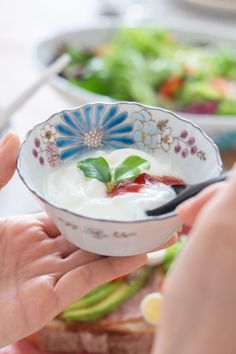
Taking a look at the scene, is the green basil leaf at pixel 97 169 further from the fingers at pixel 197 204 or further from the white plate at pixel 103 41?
the white plate at pixel 103 41

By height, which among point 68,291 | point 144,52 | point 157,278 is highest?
point 68,291

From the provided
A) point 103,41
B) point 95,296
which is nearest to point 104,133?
point 95,296

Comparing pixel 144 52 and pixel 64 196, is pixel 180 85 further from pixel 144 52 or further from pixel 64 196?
pixel 64 196

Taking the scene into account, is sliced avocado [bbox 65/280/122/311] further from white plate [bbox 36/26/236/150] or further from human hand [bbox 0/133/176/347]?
white plate [bbox 36/26/236/150]

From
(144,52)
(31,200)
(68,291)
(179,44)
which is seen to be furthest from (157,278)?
(179,44)

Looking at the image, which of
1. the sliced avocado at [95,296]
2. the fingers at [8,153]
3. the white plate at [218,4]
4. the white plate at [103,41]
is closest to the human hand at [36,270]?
the fingers at [8,153]

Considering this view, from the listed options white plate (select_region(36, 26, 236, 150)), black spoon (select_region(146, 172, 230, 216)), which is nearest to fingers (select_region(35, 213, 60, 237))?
black spoon (select_region(146, 172, 230, 216))

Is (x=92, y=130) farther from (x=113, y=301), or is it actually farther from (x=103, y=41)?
(x=103, y=41)
